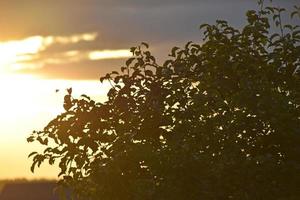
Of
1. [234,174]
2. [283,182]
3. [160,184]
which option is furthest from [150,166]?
[283,182]

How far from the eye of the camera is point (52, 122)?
67.1ft

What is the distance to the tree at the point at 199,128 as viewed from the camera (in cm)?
1859

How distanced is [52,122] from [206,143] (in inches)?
149

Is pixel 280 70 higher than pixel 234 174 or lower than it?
higher

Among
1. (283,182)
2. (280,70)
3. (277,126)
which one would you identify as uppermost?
(280,70)

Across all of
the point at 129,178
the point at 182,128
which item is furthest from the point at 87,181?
the point at 182,128

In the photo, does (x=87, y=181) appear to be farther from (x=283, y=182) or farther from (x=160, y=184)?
(x=283, y=182)

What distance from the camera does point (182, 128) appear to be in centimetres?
1944

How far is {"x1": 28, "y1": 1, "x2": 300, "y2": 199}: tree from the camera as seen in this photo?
18.6 m

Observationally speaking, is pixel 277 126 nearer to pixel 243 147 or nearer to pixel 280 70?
pixel 243 147

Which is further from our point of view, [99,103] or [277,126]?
[99,103]

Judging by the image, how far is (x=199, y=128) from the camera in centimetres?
1908

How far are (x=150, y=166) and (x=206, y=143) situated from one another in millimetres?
1426

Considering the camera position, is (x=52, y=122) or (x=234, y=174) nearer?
(x=234, y=174)
